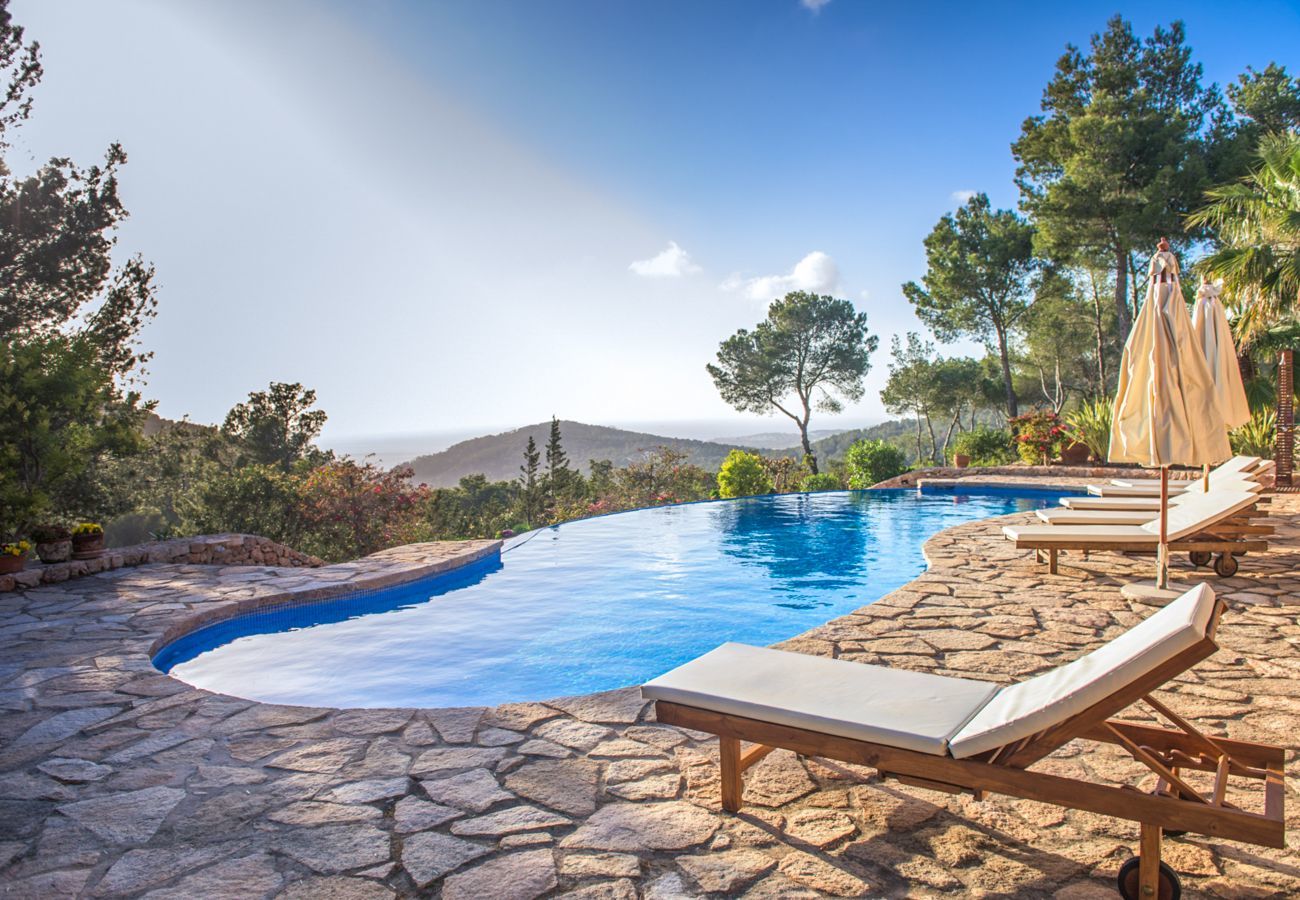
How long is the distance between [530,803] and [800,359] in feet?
97.3

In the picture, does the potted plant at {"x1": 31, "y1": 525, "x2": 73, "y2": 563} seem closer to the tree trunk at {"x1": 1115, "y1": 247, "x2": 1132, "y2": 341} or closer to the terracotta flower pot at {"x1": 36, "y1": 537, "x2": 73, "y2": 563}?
the terracotta flower pot at {"x1": 36, "y1": 537, "x2": 73, "y2": 563}

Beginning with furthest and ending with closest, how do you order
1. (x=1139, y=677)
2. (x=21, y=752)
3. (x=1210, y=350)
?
1. (x=1210, y=350)
2. (x=21, y=752)
3. (x=1139, y=677)

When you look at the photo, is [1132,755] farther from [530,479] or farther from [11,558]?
[530,479]

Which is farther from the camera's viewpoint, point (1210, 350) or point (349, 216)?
point (349, 216)

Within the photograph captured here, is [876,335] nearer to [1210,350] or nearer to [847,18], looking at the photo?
[847,18]

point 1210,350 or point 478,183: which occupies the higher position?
point 478,183

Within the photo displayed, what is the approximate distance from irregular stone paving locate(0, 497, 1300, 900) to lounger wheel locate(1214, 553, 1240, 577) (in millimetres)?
1340

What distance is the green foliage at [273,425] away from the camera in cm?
1453

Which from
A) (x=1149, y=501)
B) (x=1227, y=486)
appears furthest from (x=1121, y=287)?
(x=1227, y=486)

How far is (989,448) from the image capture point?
17953 millimetres

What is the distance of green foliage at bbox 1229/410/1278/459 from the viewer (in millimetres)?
12281

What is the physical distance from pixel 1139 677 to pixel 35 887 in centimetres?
314

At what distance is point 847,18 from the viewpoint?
1148cm

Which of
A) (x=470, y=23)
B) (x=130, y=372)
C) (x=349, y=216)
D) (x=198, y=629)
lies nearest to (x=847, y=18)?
(x=470, y=23)
